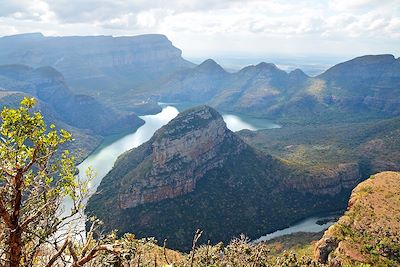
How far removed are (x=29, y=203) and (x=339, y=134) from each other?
160766 mm

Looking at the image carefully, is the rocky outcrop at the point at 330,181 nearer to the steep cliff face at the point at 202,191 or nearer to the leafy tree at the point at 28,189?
the steep cliff face at the point at 202,191

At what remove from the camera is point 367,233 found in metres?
58.8

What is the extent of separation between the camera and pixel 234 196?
343 feet

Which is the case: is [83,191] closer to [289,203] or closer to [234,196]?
[234,196]

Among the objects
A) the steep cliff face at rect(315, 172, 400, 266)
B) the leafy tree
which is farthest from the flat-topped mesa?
the leafy tree

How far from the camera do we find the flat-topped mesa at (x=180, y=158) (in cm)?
9656

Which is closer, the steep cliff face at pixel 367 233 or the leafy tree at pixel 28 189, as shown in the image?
the leafy tree at pixel 28 189

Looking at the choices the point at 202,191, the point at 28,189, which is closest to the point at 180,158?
the point at 202,191

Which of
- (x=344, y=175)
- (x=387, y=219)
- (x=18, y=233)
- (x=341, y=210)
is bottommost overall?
(x=341, y=210)

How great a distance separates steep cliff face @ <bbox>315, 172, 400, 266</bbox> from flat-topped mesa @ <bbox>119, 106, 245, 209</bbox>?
44.6m

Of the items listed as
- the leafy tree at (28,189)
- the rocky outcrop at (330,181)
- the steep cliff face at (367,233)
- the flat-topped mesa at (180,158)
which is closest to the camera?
the leafy tree at (28,189)

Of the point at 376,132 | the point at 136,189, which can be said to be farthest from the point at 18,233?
the point at 376,132

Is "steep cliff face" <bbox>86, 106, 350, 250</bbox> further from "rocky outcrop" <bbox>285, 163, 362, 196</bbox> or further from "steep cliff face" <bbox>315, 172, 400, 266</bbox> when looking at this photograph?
"steep cliff face" <bbox>315, 172, 400, 266</bbox>

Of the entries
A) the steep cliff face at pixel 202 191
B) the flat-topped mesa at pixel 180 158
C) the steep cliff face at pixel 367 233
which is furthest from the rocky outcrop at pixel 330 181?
the steep cliff face at pixel 367 233
